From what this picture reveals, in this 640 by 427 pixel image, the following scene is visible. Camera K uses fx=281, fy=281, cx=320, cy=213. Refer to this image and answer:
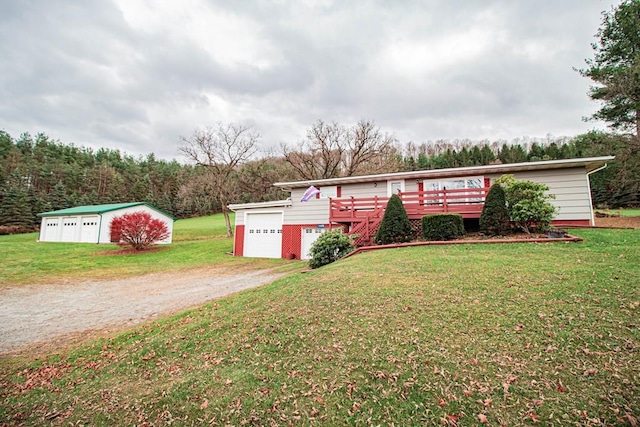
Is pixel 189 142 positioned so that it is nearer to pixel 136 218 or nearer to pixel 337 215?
pixel 136 218

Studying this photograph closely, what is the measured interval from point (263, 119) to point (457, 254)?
28618mm

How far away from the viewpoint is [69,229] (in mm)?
29172

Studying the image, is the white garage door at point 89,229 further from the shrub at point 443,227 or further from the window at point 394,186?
the shrub at point 443,227

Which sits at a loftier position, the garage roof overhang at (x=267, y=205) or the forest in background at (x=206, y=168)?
the forest in background at (x=206, y=168)

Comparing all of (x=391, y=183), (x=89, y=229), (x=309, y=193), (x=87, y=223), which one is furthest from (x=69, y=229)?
(x=391, y=183)

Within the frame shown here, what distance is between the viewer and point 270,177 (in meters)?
35.6

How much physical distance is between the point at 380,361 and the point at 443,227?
841 centimetres

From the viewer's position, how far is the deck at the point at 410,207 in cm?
1234

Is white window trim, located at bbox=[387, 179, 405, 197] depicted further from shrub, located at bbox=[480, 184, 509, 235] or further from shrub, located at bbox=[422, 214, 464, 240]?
shrub, located at bbox=[480, 184, 509, 235]

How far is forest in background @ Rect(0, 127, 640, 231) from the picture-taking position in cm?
3125

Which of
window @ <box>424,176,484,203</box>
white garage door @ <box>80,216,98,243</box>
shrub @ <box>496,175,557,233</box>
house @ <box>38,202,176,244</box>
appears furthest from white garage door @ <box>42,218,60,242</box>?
shrub @ <box>496,175,557,233</box>

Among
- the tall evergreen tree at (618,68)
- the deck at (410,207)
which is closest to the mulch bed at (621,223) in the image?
the tall evergreen tree at (618,68)

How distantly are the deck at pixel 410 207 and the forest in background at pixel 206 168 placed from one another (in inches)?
589

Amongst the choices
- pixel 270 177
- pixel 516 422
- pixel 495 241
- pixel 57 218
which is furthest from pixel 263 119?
pixel 516 422
